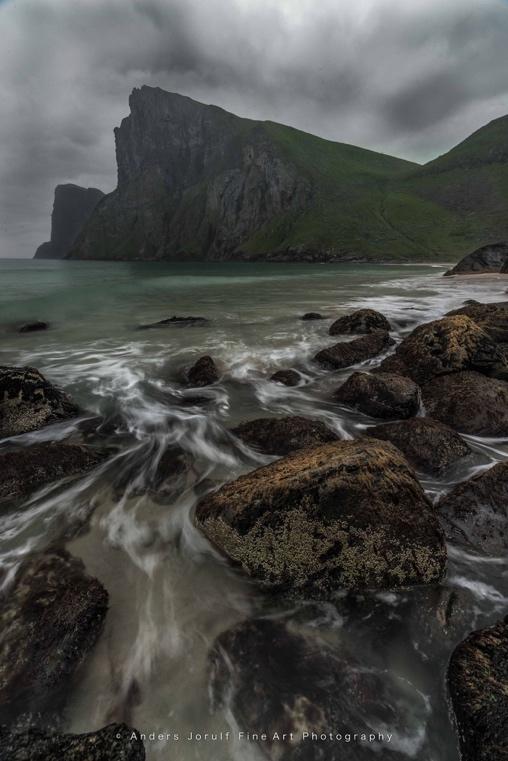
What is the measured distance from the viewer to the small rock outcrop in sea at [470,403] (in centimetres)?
830

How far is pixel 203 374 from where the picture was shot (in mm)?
12109

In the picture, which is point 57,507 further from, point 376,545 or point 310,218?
point 310,218

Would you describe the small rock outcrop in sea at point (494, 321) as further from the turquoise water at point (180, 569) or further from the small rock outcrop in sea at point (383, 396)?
the turquoise water at point (180, 569)

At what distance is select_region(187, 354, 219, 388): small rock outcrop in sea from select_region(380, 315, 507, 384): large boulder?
556 centimetres

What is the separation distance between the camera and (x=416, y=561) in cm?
450

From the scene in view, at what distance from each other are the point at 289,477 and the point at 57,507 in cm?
401

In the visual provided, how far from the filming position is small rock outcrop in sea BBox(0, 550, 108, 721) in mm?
3479

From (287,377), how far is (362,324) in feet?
23.1

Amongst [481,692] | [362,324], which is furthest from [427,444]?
[362,324]

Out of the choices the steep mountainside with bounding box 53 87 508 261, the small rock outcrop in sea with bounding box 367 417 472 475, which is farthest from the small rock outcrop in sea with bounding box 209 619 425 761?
the steep mountainside with bounding box 53 87 508 261

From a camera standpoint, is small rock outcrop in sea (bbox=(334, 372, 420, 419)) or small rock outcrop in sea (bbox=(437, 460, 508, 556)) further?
small rock outcrop in sea (bbox=(334, 372, 420, 419))

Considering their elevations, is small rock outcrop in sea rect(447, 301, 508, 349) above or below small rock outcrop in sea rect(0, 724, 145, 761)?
Result: above

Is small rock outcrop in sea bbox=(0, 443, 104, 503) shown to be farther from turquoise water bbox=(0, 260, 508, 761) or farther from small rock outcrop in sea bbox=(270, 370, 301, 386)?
small rock outcrop in sea bbox=(270, 370, 301, 386)

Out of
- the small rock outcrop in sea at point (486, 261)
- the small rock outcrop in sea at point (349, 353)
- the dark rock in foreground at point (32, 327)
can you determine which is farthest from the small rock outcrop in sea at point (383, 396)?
the small rock outcrop in sea at point (486, 261)
